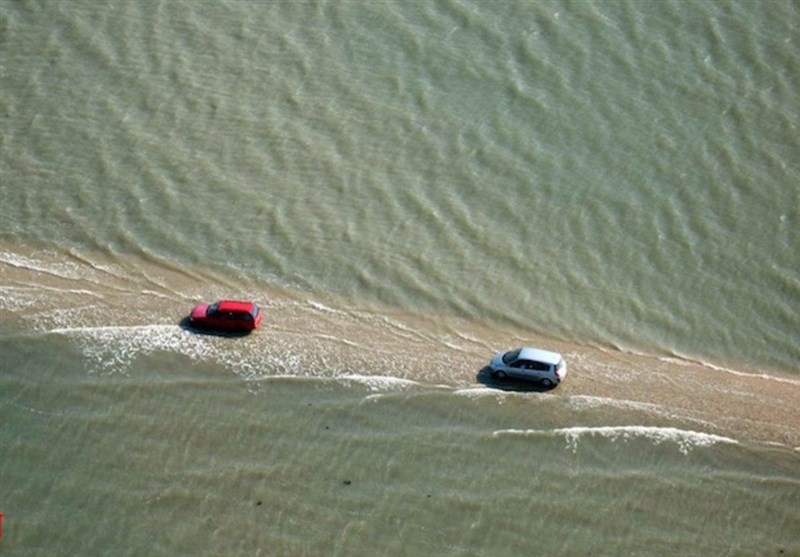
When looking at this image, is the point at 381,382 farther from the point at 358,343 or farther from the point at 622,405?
the point at 622,405

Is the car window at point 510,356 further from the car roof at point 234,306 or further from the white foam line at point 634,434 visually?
the car roof at point 234,306

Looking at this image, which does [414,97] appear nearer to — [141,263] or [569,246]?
[569,246]

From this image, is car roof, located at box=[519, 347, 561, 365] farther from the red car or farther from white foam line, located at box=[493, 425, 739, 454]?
the red car

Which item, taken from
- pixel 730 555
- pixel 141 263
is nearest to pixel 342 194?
pixel 141 263

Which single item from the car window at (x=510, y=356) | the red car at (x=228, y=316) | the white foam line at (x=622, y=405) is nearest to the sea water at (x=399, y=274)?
the white foam line at (x=622, y=405)

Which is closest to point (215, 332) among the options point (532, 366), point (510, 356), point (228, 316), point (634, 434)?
point (228, 316)

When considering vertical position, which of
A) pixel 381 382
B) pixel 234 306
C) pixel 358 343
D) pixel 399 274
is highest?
pixel 399 274
